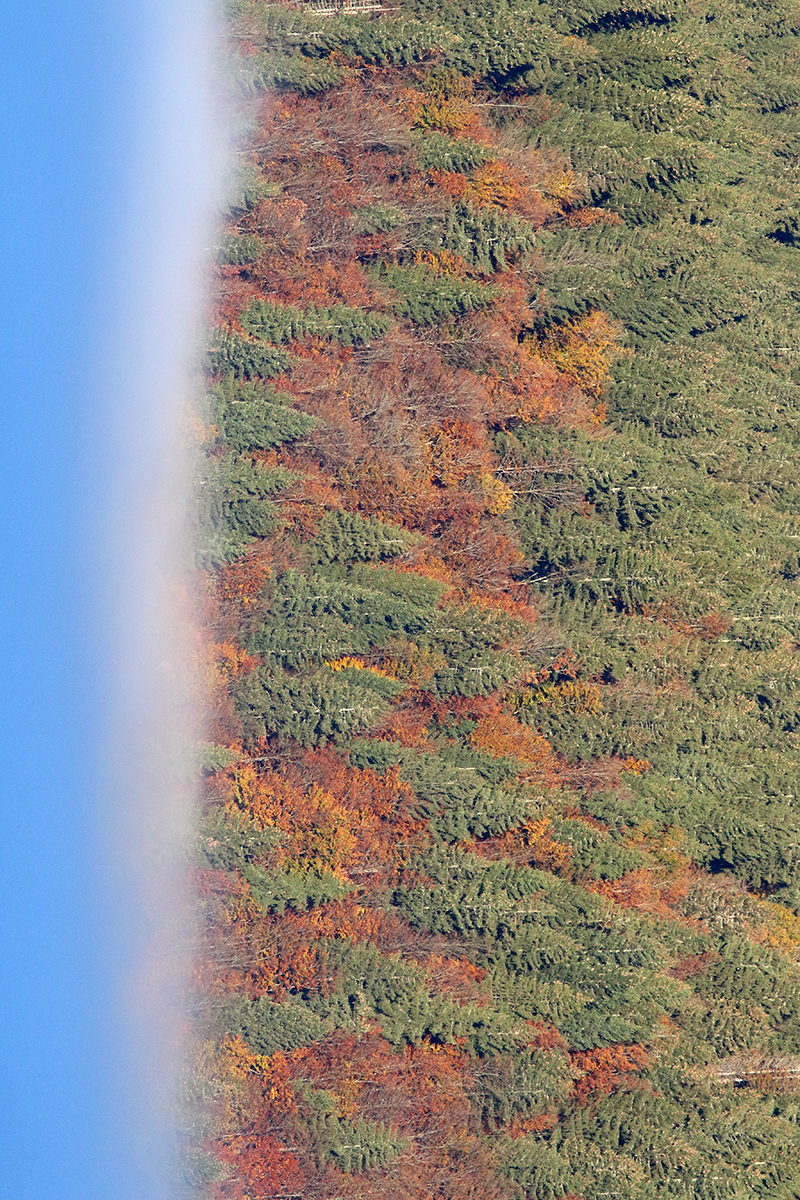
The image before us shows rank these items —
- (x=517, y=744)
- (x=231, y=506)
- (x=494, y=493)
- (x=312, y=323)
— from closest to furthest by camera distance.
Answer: (x=517, y=744)
(x=231, y=506)
(x=494, y=493)
(x=312, y=323)

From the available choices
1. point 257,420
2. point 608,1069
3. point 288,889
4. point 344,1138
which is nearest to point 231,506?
point 257,420

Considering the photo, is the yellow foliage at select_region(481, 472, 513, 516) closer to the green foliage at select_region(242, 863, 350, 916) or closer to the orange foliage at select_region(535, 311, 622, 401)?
the orange foliage at select_region(535, 311, 622, 401)

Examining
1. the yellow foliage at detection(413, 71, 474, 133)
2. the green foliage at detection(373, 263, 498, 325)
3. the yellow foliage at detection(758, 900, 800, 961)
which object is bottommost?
the yellow foliage at detection(758, 900, 800, 961)

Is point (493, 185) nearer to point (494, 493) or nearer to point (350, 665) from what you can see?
point (494, 493)

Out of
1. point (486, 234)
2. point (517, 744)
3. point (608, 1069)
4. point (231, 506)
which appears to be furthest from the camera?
point (486, 234)

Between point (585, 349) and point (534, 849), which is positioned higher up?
point (585, 349)

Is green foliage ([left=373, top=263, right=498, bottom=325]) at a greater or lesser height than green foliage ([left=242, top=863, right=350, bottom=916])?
greater

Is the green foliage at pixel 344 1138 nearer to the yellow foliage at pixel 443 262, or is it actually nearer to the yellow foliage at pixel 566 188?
the yellow foliage at pixel 443 262

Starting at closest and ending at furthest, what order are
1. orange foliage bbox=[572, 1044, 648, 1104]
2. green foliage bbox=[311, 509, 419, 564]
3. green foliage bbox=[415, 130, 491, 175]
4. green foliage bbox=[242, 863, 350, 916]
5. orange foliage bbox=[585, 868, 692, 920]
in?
orange foliage bbox=[572, 1044, 648, 1104] → green foliage bbox=[242, 863, 350, 916] → orange foliage bbox=[585, 868, 692, 920] → green foliage bbox=[311, 509, 419, 564] → green foliage bbox=[415, 130, 491, 175]

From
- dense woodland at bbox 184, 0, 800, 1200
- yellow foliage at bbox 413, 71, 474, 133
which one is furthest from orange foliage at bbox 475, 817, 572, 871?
yellow foliage at bbox 413, 71, 474, 133
